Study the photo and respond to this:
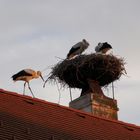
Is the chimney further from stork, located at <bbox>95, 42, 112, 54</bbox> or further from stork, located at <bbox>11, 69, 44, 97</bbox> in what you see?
stork, located at <bbox>95, 42, 112, 54</bbox>

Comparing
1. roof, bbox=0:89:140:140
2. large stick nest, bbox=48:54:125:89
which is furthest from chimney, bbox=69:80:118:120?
large stick nest, bbox=48:54:125:89

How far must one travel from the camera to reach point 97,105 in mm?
16672

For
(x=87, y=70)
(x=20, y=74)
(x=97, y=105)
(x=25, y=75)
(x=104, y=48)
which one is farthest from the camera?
(x=104, y=48)

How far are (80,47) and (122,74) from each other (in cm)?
231

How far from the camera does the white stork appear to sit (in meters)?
21.6

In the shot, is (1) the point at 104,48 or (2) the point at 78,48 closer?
(1) the point at 104,48

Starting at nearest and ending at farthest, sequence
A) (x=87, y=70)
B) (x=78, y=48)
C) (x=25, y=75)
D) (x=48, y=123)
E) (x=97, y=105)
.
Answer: (x=48, y=123), (x=97, y=105), (x=25, y=75), (x=87, y=70), (x=78, y=48)

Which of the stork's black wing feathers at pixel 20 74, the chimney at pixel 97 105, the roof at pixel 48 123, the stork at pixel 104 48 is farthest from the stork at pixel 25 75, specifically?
the roof at pixel 48 123

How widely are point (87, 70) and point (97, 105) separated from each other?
11.7ft

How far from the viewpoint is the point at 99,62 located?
2042 cm

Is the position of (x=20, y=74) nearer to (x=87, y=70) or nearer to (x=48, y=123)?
(x=87, y=70)

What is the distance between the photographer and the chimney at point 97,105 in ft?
54.4

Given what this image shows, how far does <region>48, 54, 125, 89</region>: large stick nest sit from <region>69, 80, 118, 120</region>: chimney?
2.83m

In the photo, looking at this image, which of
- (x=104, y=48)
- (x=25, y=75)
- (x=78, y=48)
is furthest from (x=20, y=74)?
(x=104, y=48)
